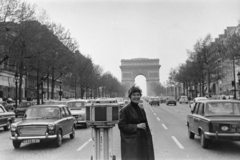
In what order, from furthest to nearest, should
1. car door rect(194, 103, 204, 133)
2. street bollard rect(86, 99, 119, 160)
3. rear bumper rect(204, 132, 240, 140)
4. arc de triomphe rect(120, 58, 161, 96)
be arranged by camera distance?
arc de triomphe rect(120, 58, 161, 96) < car door rect(194, 103, 204, 133) < rear bumper rect(204, 132, 240, 140) < street bollard rect(86, 99, 119, 160)

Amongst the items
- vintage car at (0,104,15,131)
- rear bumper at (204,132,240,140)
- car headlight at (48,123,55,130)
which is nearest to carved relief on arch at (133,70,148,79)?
vintage car at (0,104,15,131)

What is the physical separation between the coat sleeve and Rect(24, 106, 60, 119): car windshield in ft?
23.8

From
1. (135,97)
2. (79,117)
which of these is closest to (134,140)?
(135,97)

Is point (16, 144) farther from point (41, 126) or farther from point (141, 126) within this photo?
point (141, 126)

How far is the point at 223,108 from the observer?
10.4m

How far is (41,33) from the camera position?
118ft

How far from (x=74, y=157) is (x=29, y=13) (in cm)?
2554

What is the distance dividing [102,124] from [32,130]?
21.1ft

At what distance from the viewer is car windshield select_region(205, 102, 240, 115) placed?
33.6 ft

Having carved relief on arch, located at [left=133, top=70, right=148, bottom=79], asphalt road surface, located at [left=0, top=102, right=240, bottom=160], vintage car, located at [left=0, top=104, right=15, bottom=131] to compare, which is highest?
carved relief on arch, located at [left=133, top=70, right=148, bottom=79]

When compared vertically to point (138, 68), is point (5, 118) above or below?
below

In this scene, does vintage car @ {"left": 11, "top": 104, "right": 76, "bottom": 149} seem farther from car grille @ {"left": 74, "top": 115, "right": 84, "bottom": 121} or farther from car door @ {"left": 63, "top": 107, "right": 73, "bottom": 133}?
car grille @ {"left": 74, "top": 115, "right": 84, "bottom": 121}

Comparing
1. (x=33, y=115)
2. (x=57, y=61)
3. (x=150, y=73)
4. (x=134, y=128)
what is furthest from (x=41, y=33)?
(x=150, y=73)

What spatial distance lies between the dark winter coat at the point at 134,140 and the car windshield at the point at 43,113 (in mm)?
7302
